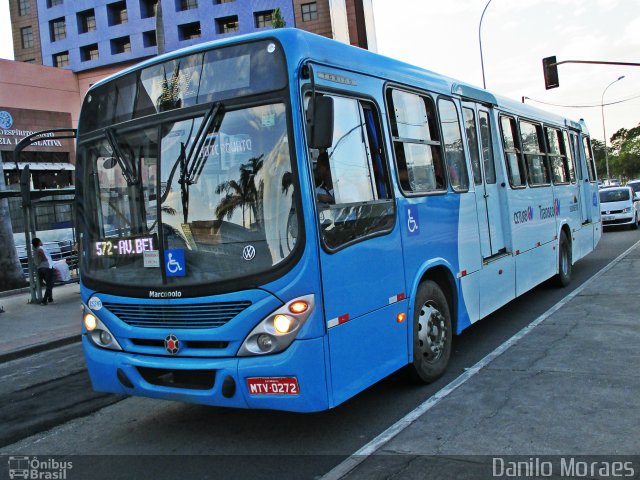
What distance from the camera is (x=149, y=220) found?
440cm

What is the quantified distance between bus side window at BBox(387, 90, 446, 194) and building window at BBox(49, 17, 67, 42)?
5931 cm

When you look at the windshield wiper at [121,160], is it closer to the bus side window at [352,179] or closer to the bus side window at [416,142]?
the bus side window at [352,179]

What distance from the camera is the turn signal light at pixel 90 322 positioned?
4680mm

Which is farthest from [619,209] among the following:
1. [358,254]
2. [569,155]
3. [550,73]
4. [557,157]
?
[358,254]

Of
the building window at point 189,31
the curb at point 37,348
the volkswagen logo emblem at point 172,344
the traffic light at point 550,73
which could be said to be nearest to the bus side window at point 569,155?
the volkswagen logo emblem at point 172,344

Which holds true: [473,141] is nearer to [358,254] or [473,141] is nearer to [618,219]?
[358,254]

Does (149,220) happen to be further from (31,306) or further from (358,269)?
(31,306)

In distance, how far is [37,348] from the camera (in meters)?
9.14

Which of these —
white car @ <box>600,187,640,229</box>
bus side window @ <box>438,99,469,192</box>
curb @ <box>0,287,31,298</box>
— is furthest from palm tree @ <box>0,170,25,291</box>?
white car @ <box>600,187,640,229</box>

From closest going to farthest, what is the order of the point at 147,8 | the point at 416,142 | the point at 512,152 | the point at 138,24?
the point at 416,142, the point at 512,152, the point at 138,24, the point at 147,8

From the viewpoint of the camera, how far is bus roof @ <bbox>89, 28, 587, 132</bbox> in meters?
4.12

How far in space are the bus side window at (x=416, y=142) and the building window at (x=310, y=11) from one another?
4568 centimetres

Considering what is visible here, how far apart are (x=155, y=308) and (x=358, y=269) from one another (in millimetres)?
1529

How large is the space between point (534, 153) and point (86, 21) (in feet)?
185
